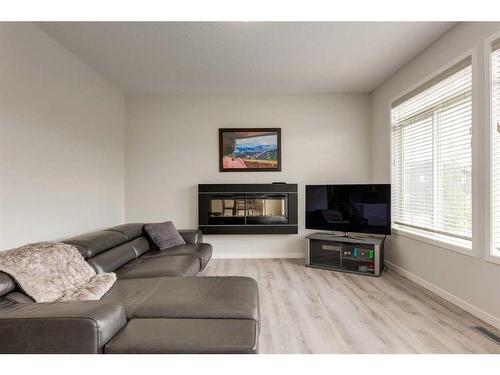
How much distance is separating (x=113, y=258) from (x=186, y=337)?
1653 mm

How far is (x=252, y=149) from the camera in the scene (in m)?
4.68

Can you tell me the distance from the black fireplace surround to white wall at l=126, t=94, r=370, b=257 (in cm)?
18

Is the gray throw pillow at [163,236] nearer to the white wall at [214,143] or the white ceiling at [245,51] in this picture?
the white wall at [214,143]

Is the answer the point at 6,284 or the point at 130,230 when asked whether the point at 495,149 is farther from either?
the point at 130,230

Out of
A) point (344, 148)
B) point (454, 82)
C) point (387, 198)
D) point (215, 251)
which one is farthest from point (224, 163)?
point (454, 82)

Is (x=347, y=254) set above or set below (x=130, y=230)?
below

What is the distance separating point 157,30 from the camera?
273 centimetres

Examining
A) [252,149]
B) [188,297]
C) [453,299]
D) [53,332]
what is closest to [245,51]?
[252,149]

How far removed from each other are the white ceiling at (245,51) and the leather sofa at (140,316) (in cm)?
210

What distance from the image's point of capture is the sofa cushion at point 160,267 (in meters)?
2.46

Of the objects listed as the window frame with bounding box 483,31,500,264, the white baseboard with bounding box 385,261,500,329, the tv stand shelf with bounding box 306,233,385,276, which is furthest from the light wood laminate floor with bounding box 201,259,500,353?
the window frame with bounding box 483,31,500,264

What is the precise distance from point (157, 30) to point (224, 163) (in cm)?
231

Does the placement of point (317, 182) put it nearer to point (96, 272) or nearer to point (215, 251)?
point (215, 251)

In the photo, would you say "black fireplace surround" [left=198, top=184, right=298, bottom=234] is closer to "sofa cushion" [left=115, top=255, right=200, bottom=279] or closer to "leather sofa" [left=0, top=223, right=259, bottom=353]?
"sofa cushion" [left=115, top=255, right=200, bottom=279]
